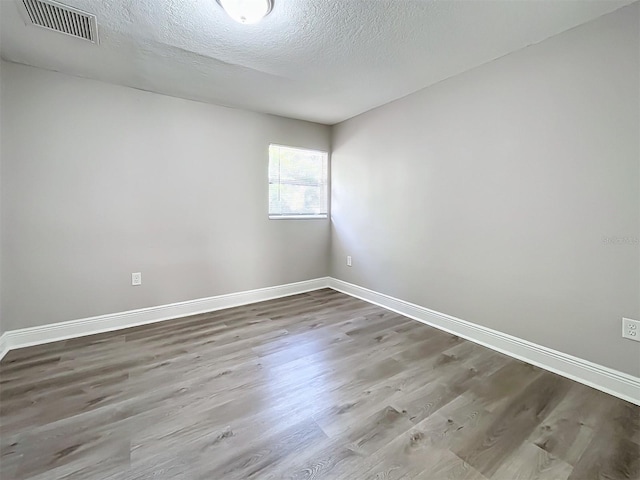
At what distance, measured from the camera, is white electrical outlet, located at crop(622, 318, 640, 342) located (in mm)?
1790

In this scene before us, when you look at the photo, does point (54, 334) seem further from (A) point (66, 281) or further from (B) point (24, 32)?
(B) point (24, 32)

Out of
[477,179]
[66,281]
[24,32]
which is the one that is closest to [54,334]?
[66,281]

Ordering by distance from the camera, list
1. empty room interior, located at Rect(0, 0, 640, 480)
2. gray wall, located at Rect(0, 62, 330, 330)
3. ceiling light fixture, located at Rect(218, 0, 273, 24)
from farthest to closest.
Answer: gray wall, located at Rect(0, 62, 330, 330) < ceiling light fixture, located at Rect(218, 0, 273, 24) < empty room interior, located at Rect(0, 0, 640, 480)

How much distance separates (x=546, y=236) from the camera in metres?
2.17

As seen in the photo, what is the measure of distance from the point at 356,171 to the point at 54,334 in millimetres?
3634

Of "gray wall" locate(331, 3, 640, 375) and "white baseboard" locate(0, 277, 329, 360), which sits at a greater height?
"gray wall" locate(331, 3, 640, 375)

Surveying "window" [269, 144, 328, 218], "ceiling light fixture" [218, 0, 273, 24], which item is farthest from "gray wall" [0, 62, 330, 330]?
"ceiling light fixture" [218, 0, 273, 24]

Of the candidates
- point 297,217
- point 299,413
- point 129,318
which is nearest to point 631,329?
point 299,413

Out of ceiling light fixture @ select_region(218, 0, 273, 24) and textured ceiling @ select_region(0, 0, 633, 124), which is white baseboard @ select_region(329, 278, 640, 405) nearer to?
textured ceiling @ select_region(0, 0, 633, 124)

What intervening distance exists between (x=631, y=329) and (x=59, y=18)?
4150 millimetres

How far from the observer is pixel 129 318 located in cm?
296

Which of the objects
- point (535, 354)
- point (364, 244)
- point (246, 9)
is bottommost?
point (535, 354)

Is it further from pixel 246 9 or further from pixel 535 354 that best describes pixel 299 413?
pixel 246 9

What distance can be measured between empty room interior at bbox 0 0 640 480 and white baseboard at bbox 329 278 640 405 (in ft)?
0.05
